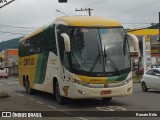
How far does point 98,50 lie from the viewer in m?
16.5

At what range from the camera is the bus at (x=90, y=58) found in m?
16.1

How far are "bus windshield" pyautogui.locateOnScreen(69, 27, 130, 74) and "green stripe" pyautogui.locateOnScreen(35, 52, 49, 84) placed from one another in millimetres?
3547

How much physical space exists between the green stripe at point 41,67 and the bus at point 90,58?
6.87ft

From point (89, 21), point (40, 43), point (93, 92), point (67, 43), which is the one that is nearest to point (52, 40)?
point (89, 21)

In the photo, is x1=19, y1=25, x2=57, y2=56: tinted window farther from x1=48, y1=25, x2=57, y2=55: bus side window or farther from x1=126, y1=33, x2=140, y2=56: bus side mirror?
x1=126, y1=33, x2=140, y2=56: bus side mirror

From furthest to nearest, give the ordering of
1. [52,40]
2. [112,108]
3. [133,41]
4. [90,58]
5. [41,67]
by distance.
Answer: [41,67], [52,40], [133,41], [90,58], [112,108]

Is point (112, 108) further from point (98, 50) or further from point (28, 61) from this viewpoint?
point (28, 61)

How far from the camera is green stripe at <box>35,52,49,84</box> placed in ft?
67.2

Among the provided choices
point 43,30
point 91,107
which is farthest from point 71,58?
point 43,30

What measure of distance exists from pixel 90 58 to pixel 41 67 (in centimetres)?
565

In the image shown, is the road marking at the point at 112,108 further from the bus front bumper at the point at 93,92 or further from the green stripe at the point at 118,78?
the green stripe at the point at 118,78

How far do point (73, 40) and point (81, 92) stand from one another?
80.3 inches

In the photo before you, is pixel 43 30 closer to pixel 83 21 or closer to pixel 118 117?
pixel 83 21

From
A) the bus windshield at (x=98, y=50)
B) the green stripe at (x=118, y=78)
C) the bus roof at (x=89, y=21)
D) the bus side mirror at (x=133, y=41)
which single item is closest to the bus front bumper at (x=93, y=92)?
the green stripe at (x=118, y=78)
